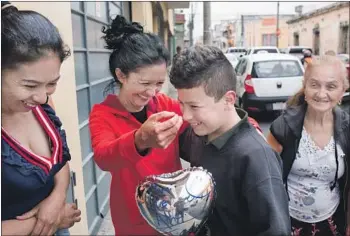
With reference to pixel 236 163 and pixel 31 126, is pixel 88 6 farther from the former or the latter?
pixel 236 163

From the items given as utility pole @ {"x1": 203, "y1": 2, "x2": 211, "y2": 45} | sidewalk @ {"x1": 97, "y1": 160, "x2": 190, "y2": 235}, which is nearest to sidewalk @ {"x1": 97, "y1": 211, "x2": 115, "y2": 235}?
sidewalk @ {"x1": 97, "y1": 160, "x2": 190, "y2": 235}

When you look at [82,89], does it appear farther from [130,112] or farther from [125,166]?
[125,166]

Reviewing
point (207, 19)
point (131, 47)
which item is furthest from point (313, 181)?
point (207, 19)

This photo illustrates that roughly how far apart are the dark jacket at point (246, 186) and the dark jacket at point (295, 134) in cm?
68

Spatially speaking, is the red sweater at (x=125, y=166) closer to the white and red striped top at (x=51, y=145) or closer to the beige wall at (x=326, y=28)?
the white and red striped top at (x=51, y=145)

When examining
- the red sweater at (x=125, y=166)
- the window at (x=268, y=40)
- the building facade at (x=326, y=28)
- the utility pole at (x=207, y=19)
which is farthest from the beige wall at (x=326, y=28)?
the red sweater at (x=125, y=166)

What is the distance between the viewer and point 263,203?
118cm

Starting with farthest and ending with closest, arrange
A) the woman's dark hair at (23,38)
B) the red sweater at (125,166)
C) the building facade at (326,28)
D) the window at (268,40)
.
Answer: the window at (268,40) < the building facade at (326,28) < the red sweater at (125,166) < the woman's dark hair at (23,38)

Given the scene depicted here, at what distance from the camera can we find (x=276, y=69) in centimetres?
939

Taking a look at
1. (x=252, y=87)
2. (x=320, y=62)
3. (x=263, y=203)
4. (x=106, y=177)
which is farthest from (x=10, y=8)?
(x=252, y=87)

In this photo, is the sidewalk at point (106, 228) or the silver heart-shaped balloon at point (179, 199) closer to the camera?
the silver heart-shaped balloon at point (179, 199)

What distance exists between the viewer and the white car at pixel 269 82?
9016 millimetres

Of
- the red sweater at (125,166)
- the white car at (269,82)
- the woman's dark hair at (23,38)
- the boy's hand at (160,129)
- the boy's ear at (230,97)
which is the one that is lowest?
the white car at (269,82)

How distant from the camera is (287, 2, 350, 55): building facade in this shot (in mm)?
27330
